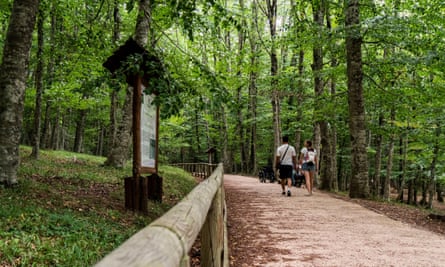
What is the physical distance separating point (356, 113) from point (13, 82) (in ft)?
33.3

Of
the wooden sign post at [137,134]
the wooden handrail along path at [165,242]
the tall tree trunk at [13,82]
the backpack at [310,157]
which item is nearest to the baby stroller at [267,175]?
→ the backpack at [310,157]

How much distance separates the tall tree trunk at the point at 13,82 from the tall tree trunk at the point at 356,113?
962cm

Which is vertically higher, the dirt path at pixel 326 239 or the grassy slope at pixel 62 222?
the grassy slope at pixel 62 222

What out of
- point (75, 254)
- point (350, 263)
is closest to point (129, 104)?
point (75, 254)

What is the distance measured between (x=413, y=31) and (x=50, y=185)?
1085cm

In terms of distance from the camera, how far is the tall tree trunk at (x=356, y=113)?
12.1 m

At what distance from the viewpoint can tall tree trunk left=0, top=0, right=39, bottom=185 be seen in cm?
645

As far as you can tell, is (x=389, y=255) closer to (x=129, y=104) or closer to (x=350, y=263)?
(x=350, y=263)

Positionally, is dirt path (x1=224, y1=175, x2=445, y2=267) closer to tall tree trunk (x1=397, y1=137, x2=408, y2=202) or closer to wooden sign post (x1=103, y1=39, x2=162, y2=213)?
wooden sign post (x1=103, y1=39, x2=162, y2=213)

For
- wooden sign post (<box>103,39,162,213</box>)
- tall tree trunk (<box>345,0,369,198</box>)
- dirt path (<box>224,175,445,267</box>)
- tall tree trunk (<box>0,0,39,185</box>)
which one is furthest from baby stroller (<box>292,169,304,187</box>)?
tall tree trunk (<box>0,0,39,185</box>)

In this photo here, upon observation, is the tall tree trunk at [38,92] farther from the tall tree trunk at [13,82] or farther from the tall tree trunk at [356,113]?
the tall tree trunk at [356,113]

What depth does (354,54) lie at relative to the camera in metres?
12.3

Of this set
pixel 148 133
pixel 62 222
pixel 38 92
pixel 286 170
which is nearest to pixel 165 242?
pixel 62 222

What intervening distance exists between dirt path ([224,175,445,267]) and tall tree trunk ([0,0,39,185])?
4.18 metres
